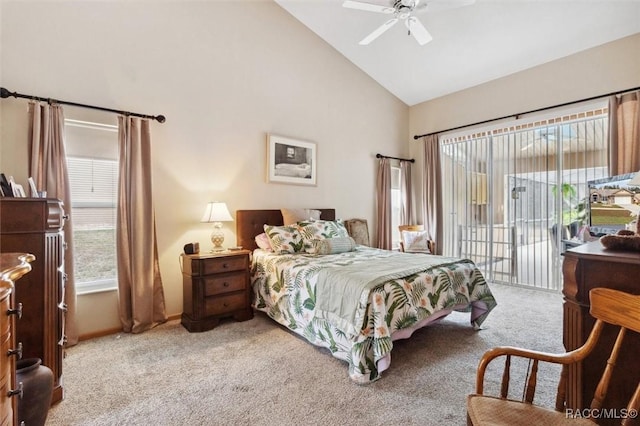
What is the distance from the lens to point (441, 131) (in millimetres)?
5234

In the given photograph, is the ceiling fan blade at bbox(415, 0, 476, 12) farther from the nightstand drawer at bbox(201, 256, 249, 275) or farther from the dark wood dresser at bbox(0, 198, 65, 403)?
the dark wood dresser at bbox(0, 198, 65, 403)

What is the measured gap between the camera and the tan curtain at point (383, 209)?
5.15 m

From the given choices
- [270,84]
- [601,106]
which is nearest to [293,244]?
[270,84]

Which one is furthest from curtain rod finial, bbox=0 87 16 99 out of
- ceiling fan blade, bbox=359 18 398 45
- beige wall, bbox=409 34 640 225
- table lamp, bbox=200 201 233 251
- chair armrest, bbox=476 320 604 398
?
beige wall, bbox=409 34 640 225

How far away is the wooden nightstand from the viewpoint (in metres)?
2.91

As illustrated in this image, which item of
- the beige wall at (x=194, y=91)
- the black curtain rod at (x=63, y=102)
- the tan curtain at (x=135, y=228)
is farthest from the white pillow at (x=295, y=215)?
the black curtain rod at (x=63, y=102)

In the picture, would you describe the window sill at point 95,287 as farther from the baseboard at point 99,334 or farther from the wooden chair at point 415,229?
the wooden chair at point 415,229

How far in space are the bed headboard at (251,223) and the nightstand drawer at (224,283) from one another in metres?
0.53

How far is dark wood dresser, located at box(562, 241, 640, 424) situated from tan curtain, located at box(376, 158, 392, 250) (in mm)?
3871

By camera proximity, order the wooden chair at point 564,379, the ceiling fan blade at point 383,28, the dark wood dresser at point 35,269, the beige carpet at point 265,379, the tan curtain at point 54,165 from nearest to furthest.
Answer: the wooden chair at point 564,379
the dark wood dresser at point 35,269
the beige carpet at point 265,379
the tan curtain at point 54,165
the ceiling fan blade at point 383,28

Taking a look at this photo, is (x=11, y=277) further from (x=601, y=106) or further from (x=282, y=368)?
(x=601, y=106)

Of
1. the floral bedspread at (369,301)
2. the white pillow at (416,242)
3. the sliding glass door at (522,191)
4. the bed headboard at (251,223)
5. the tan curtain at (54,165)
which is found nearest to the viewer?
the floral bedspread at (369,301)

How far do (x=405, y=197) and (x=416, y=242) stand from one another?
1.03 m

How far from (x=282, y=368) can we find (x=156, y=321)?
1.62 meters
